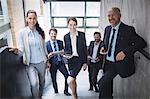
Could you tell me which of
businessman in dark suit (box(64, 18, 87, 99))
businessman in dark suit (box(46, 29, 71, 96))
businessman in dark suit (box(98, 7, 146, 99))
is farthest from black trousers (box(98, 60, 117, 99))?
businessman in dark suit (box(46, 29, 71, 96))

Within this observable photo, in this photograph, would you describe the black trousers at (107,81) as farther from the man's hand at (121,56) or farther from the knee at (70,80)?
the knee at (70,80)

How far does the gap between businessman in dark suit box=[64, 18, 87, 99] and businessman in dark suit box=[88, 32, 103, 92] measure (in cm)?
4

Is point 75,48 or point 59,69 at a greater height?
point 75,48

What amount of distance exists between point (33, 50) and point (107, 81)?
566mm

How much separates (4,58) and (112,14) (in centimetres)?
74

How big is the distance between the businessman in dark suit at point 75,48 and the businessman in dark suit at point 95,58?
0.14 ft

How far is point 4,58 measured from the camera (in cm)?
147

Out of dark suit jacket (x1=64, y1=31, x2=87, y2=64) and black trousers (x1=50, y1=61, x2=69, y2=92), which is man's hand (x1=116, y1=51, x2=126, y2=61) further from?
black trousers (x1=50, y1=61, x2=69, y2=92)

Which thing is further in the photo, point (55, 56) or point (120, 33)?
point (55, 56)

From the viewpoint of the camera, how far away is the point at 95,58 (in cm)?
171

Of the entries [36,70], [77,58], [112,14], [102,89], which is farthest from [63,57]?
[112,14]

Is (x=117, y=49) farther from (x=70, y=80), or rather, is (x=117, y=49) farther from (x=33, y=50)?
(x=33, y=50)

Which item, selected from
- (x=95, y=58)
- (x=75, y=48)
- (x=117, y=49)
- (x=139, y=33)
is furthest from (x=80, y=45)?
(x=139, y=33)

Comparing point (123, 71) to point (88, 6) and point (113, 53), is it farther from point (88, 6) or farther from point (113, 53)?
point (88, 6)
